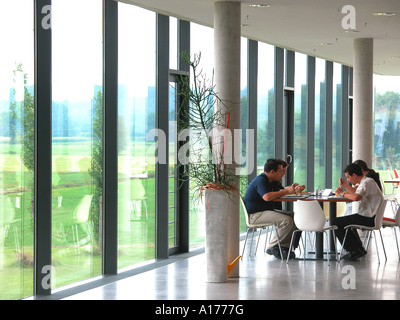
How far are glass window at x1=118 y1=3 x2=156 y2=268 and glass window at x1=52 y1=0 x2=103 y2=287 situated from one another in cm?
52

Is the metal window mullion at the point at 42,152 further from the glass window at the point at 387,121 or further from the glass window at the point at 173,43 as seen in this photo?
the glass window at the point at 387,121

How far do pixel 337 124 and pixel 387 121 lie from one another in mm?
3313

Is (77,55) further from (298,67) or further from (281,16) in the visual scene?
(298,67)

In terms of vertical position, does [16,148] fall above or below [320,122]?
below

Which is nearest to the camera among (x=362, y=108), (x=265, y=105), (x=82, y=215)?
(x=82, y=215)

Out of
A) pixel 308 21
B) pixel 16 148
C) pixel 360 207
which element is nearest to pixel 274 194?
pixel 360 207

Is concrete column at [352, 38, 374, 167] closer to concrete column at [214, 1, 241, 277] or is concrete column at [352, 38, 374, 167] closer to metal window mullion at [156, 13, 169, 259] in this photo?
metal window mullion at [156, 13, 169, 259]

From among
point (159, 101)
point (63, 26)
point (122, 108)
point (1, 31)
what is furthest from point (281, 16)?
point (1, 31)

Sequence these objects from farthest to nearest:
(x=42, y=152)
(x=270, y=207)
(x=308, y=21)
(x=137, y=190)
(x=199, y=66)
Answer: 1. (x=199, y=66)
2. (x=308, y=21)
3. (x=270, y=207)
4. (x=137, y=190)
5. (x=42, y=152)

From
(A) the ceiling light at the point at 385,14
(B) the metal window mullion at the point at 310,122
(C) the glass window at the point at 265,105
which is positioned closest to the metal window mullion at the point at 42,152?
(A) the ceiling light at the point at 385,14

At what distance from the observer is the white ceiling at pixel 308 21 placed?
8.92 metres

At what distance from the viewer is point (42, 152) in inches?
286

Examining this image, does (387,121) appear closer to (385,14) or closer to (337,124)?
(337,124)

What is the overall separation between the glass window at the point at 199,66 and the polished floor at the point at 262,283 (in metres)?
1.27
